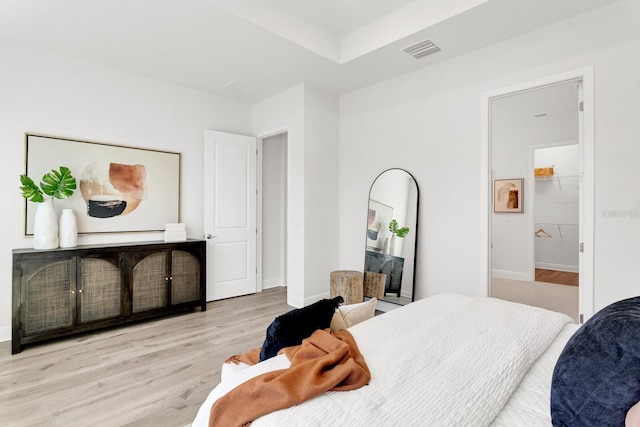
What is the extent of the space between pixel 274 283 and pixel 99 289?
2.53 m

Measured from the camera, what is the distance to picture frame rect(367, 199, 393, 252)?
3871mm

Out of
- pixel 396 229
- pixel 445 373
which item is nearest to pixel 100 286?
pixel 396 229

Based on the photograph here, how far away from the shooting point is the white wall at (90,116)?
307 centimetres

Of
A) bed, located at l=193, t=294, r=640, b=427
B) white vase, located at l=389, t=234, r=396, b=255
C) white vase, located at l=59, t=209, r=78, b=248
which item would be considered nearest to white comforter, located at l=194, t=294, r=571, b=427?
bed, located at l=193, t=294, r=640, b=427

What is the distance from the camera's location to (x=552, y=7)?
2535 millimetres

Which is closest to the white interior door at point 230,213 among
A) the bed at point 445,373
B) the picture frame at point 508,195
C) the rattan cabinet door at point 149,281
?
the rattan cabinet door at point 149,281

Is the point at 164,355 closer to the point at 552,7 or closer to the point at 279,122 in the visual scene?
the point at 279,122

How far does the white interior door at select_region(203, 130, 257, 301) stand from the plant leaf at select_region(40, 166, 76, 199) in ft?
4.84

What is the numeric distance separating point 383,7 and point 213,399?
331 cm

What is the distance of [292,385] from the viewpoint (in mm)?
1083

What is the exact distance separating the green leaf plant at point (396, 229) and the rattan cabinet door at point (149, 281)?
2.60 m

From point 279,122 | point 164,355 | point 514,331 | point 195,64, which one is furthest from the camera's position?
point 279,122

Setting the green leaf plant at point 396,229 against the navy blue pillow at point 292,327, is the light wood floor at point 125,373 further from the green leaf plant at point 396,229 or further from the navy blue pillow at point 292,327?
the green leaf plant at point 396,229

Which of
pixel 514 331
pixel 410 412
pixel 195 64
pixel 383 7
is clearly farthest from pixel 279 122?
pixel 410 412
